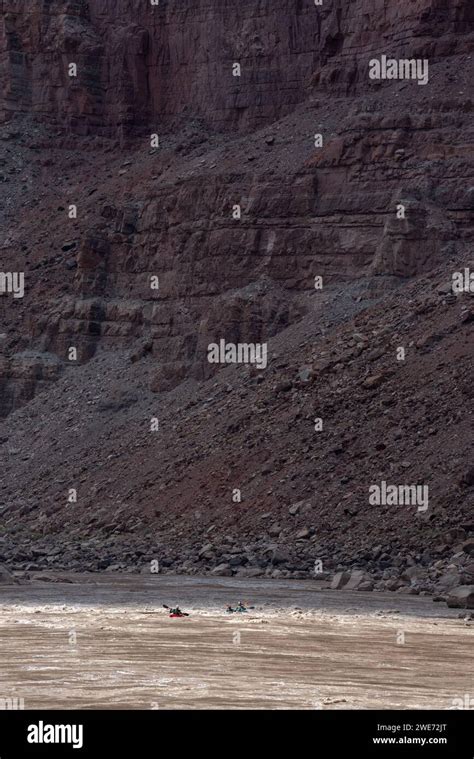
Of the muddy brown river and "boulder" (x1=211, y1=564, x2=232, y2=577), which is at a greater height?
"boulder" (x1=211, y1=564, x2=232, y2=577)

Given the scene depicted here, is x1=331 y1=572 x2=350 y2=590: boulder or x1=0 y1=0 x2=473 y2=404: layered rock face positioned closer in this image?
x1=331 y1=572 x2=350 y2=590: boulder

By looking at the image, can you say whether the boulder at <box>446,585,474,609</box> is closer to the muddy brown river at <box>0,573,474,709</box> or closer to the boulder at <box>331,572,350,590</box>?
the muddy brown river at <box>0,573,474,709</box>

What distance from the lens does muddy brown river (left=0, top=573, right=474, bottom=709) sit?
2030 cm

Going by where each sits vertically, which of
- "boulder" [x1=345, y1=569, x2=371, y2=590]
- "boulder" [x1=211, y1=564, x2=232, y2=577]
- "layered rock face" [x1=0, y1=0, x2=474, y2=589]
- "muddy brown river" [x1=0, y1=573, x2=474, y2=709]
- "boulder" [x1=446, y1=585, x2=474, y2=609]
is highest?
"layered rock face" [x1=0, y1=0, x2=474, y2=589]

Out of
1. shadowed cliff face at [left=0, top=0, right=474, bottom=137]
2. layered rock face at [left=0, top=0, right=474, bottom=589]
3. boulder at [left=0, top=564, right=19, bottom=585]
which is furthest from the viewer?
shadowed cliff face at [left=0, top=0, right=474, bottom=137]

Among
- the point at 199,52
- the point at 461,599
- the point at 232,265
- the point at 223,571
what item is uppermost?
the point at 199,52

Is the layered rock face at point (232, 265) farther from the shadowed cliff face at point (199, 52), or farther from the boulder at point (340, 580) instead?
the boulder at point (340, 580)

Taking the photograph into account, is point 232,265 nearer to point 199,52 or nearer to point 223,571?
point 199,52

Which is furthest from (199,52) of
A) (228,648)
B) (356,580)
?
(228,648)

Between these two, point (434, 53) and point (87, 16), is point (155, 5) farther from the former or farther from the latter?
point (434, 53)

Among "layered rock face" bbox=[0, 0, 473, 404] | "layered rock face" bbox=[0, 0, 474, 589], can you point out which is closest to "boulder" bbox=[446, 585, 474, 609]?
"layered rock face" bbox=[0, 0, 474, 589]

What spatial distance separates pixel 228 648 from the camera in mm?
25375
